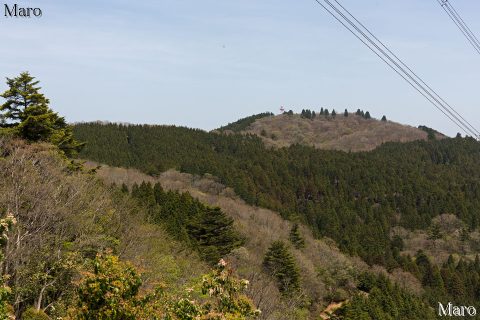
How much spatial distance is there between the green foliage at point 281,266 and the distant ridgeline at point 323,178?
1869 inches

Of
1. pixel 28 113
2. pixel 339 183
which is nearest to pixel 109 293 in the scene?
pixel 28 113

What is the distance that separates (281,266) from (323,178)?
109m

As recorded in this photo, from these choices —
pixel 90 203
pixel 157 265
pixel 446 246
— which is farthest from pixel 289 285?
pixel 446 246

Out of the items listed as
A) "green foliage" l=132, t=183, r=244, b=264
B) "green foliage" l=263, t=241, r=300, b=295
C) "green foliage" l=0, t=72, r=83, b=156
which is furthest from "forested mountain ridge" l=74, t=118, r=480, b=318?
"green foliage" l=0, t=72, r=83, b=156

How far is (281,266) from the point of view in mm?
50406

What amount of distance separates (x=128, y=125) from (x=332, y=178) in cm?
7044

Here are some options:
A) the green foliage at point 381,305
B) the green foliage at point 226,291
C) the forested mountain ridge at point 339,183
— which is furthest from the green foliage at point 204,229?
the forested mountain ridge at point 339,183

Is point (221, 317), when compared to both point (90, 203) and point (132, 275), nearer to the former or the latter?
point (132, 275)

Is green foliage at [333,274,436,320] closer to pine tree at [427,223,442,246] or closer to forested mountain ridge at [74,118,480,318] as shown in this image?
forested mountain ridge at [74,118,480,318]

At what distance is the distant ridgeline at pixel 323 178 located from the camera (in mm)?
118562

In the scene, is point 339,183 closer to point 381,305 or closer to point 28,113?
point 381,305

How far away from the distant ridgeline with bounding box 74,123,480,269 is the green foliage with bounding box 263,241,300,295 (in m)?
47.5

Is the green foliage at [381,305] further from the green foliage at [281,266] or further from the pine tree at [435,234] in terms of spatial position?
the pine tree at [435,234]

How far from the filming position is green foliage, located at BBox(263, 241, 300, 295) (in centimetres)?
4944
